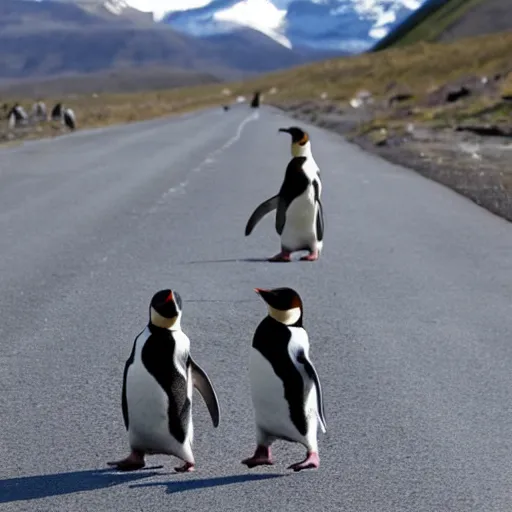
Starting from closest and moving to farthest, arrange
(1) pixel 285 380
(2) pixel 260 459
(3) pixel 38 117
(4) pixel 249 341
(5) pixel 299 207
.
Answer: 1. (1) pixel 285 380
2. (2) pixel 260 459
3. (4) pixel 249 341
4. (5) pixel 299 207
5. (3) pixel 38 117

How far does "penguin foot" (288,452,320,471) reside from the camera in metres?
5.09

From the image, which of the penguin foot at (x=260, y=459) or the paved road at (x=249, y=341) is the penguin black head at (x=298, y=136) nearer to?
the paved road at (x=249, y=341)

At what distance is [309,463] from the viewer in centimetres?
509

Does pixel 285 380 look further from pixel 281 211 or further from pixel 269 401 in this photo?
pixel 281 211

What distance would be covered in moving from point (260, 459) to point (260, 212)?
19.7 ft

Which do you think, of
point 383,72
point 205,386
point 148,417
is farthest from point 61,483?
point 383,72

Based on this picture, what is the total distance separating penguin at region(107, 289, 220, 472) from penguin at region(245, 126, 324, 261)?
18.6 ft

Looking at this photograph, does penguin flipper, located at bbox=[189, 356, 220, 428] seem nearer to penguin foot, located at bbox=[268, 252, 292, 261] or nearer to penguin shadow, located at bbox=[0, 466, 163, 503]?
penguin shadow, located at bbox=[0, 466, 163, 503]

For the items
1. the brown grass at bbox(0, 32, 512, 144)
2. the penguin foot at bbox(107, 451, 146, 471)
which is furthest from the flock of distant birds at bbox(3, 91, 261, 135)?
the penguin foot at bbox(107, 451, 146, 471)

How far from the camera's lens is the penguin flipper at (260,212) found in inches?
431

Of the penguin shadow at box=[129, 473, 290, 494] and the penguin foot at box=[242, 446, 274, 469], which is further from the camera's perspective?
the penguin foot at box=[242, 446, 274, 469]

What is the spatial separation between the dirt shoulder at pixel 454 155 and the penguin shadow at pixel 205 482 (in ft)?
32.7

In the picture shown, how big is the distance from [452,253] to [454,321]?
334 centimetres

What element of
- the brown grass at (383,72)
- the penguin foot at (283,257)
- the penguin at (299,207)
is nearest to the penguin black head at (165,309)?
the penguin at (299,207)
